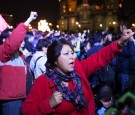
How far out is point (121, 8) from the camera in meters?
128

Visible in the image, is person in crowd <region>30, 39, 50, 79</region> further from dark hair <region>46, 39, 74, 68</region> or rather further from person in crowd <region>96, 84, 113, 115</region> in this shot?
dark hair <region>46, 39, 74, 68</region>

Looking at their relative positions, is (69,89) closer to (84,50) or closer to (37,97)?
(37,97)

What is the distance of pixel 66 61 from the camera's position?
12.1 feet

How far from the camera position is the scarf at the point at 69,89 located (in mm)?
3451

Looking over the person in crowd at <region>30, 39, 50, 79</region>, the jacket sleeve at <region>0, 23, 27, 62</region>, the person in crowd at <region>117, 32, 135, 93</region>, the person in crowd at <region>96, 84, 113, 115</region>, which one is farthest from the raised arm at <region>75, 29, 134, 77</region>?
the person in crowd at <region>117, 32, 135, 93</region>

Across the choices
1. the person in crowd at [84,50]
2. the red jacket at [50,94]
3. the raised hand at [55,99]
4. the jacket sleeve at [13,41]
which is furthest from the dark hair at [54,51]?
the person in crowd at [84,50]

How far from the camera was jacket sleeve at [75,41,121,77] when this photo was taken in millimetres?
3668

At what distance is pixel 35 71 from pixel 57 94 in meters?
3.34

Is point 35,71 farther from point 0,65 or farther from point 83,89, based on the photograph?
point 83,89

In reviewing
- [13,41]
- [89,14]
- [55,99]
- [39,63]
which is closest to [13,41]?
[13,41]

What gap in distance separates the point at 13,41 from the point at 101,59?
4.92 ft

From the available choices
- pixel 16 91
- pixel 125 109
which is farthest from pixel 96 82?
pixel 125 109

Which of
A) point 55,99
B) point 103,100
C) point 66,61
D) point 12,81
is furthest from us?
point 103,100

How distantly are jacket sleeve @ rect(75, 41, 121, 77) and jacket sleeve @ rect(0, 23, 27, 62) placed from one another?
1.24 metres
